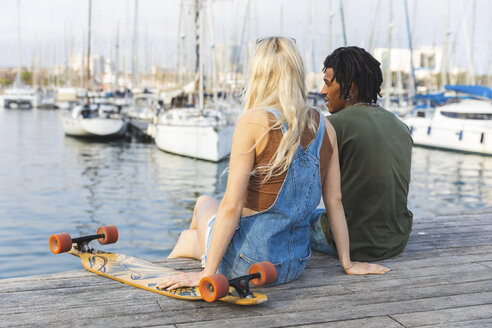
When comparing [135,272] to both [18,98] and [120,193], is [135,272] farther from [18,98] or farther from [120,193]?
[18,98]

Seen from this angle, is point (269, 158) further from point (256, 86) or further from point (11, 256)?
point (11, 256)

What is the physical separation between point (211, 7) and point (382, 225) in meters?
24.7

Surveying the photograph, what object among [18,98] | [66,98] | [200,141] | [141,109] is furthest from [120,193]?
[18,98]

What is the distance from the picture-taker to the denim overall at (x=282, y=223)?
9.91 ft

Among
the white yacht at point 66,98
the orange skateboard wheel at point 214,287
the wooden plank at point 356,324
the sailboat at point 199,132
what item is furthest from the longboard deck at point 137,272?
the white yacht at point 66,98

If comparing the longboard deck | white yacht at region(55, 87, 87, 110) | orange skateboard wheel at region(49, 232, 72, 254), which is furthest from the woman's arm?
white yacht at region(55, 87, 87, 110)

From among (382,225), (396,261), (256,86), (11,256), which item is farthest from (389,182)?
(11,256)

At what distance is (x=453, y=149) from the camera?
27.8 meters

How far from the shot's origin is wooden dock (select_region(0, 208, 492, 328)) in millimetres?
2668

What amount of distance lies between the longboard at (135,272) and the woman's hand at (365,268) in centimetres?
83

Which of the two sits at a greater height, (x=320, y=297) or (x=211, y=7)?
(x=211, y=7)

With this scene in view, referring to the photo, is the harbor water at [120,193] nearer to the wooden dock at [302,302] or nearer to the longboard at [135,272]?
the wooden dock at [302,302]

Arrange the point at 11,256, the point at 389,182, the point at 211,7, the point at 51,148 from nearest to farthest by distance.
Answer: the point at 389,182, the point at 11,256, the point at 211,7, the point at 51,148

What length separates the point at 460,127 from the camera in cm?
2728
